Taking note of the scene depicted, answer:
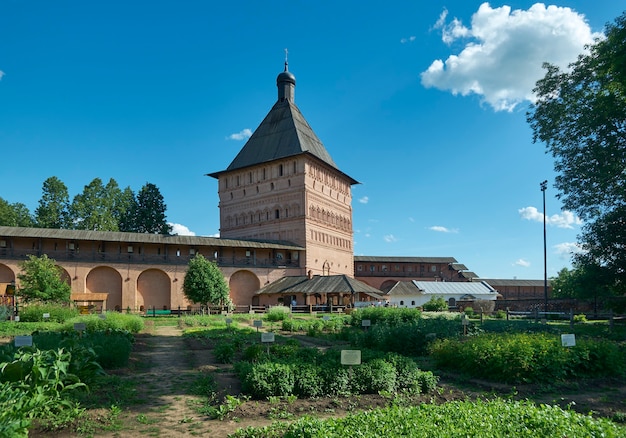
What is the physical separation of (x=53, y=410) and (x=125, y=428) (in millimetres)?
1041

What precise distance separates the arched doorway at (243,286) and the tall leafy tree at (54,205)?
2171cm

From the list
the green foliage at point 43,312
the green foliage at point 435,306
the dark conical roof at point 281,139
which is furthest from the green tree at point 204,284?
the green foliage at point 435,306

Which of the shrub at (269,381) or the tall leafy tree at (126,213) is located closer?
the shrub at (269,381)

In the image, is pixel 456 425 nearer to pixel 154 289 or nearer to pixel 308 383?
pixel 308 383

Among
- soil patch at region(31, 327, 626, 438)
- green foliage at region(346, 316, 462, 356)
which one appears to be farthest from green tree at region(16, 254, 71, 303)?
green foliage at region(346, 316, 462, 356)

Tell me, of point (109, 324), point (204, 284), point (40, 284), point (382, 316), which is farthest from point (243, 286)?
point (109, 324)

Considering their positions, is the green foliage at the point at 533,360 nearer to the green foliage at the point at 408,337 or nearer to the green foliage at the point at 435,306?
the green foliage at the point at 408,337

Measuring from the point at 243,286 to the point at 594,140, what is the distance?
2854cm

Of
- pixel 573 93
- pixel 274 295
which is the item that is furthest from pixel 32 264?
pixel 573 93

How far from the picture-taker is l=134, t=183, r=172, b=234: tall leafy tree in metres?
53.1

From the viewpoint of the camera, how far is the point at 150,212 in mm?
53500

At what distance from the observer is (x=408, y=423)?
5039mm

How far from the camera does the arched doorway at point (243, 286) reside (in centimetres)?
4103

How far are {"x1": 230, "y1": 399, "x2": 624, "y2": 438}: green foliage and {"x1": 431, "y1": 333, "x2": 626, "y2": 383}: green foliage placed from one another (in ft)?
12.4
